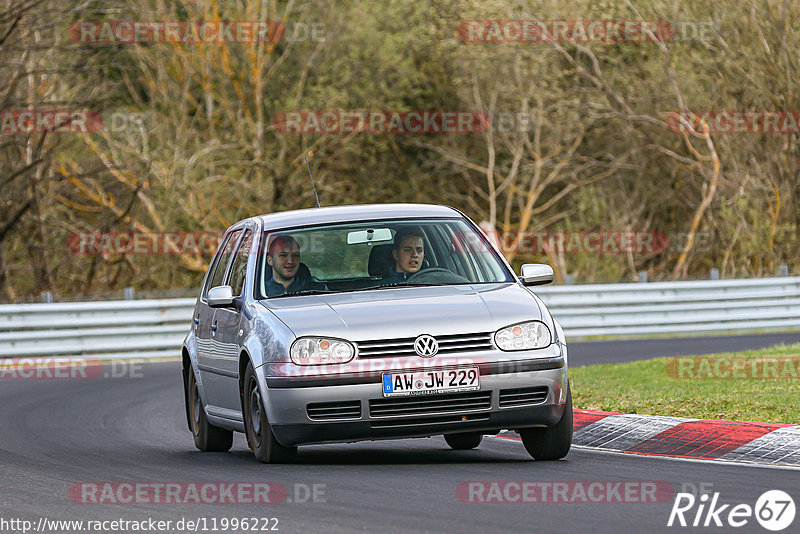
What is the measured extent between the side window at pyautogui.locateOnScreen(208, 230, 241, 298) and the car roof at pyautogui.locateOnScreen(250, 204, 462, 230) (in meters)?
0.73

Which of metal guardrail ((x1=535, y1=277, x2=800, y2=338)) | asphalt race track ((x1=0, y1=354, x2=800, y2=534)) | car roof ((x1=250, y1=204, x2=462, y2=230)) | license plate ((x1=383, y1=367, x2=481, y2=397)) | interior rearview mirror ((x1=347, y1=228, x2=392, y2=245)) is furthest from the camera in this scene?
metal guardrail ((x1=535, y1=277, x2=800, y2=338))

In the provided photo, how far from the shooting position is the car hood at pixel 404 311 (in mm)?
8688

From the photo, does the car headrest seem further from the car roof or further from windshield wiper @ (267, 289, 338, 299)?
windshield wiper @ (267, 289, 338, 299)

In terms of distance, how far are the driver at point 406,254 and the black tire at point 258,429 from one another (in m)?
1.25

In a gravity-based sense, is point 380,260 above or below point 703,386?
above

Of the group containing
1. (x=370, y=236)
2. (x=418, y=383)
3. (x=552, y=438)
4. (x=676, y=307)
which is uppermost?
Answer: (x=370, y=236)

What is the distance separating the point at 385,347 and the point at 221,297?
1.64 metres

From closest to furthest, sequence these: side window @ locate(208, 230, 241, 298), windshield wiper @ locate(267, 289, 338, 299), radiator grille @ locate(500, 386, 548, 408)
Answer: radiator grille @ locate(500, 386, 548, 408)
windshield wiper @ locate(267, 289, 338, 299)
side window @ locate(208, 230, 241, 298)

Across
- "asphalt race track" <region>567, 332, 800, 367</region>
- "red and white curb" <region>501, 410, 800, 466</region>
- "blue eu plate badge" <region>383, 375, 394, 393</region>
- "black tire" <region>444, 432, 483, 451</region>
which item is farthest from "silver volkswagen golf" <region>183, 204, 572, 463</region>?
"asphalt race track" <region>567, 332, 800, 367</region>

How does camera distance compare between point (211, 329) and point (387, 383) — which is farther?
point (211, 329)

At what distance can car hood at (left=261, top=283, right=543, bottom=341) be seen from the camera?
28.5 feet

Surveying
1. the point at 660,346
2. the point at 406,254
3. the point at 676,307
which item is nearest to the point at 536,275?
the point at 406,254

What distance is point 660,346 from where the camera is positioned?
2172cm

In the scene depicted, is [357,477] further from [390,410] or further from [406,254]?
[406,254]
